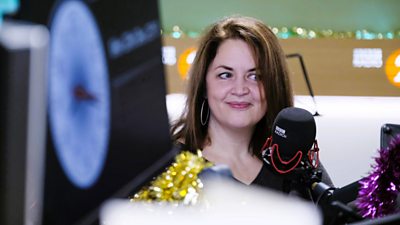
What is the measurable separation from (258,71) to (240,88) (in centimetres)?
6

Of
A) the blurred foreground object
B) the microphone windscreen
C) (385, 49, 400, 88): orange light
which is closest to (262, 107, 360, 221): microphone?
the microphone windscreen

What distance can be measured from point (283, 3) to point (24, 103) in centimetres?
346

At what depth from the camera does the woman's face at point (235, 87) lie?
5.65 ft

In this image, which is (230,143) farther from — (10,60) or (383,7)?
(383,7)

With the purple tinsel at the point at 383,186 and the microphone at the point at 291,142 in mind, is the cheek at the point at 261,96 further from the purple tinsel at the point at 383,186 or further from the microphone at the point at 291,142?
the purple tinsel at the point at 383,186

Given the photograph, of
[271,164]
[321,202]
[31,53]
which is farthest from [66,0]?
[271,164]

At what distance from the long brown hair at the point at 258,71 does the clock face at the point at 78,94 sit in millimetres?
1179

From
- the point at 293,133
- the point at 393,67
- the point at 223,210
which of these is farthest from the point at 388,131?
the point at 393,67

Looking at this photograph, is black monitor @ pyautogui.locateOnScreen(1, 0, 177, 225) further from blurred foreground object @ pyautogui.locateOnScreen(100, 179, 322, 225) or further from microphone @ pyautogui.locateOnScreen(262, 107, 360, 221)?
microphone @ pyautogui.locateOnScreen(262, 107, 360, 221)

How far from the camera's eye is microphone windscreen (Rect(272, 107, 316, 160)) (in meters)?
1.09

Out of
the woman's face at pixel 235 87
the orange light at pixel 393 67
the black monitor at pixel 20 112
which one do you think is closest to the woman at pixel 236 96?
the woman's face at pixel 235 87

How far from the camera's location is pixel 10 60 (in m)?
0.38

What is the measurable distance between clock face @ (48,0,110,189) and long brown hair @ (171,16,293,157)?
1.18m

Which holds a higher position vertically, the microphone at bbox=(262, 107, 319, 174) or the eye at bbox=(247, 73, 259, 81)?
the microphone at bbox=(262, 107, 319, 174)
